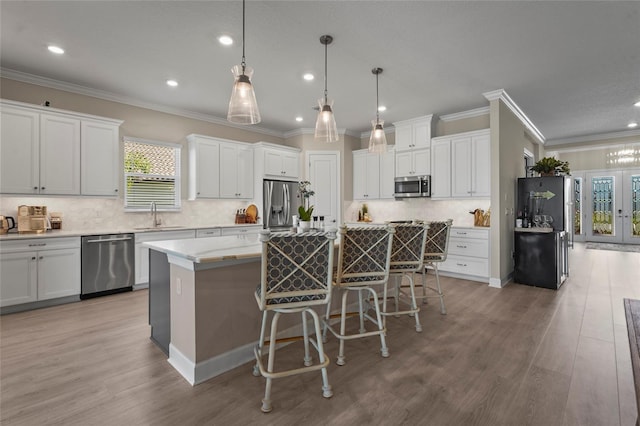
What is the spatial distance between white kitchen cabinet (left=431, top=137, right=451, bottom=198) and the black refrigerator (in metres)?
1.24

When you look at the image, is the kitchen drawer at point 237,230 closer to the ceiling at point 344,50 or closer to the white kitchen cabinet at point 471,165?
the ceiling at point 344,50

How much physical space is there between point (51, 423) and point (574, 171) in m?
12.2

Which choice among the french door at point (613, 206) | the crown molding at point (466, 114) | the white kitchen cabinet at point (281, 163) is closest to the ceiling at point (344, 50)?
the crown molding at point (466, 114)

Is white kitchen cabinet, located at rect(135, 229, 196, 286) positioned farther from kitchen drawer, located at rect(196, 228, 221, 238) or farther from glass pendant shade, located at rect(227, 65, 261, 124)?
glass pendant shade, located at rect(227, 65, 261, 124)

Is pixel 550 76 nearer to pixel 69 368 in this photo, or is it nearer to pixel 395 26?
pixel 395 26

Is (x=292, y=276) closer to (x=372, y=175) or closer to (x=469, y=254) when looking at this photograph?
(x=469, y=254)

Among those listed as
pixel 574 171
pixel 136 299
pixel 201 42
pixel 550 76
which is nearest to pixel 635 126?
pixel 574 171

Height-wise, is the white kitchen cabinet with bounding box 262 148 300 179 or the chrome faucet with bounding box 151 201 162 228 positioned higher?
the white kitchen cabinet with bounding box 262 148 300 179

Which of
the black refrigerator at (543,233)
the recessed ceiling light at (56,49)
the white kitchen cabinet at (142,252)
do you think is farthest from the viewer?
the black refrigerator at (543,233)

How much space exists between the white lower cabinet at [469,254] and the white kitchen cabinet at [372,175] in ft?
5.67

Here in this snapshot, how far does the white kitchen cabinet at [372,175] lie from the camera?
256 inches

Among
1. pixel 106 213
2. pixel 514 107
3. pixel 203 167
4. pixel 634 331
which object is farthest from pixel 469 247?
pixel 106 213

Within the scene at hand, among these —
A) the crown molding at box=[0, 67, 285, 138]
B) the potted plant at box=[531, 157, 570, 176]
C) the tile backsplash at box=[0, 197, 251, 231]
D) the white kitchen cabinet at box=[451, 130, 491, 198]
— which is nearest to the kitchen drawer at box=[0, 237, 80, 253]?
the tile backsplash at box=[0, 197, 251, 231]

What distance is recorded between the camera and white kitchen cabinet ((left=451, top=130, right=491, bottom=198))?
5.06 meters
